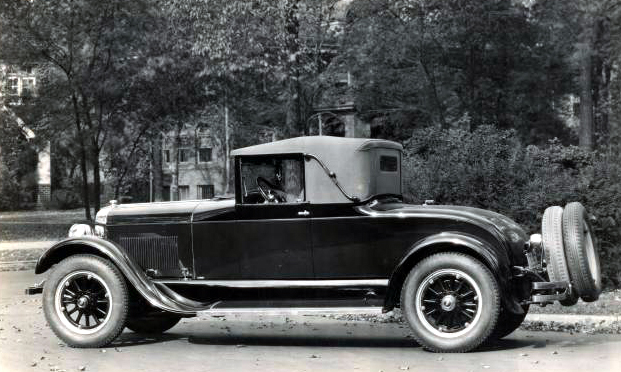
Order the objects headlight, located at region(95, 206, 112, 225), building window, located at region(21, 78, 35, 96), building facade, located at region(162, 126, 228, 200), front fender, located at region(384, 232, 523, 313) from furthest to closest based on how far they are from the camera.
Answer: building facade, located at region(162, 126, 228, 200) < building window, located at region(21, 78, 35, 96) < headlight, located at region(95, 206, 112, 225) < front fender, located at region(384, 232, 523, 313)

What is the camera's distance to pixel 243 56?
22.3 meters

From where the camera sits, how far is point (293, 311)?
7.44 metres

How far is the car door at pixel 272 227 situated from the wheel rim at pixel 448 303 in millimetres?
1084

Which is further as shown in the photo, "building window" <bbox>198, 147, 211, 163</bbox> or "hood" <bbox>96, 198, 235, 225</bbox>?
"building window" <bbox>198, 147, 211, 163</bbox>

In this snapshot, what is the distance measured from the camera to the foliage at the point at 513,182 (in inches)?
471

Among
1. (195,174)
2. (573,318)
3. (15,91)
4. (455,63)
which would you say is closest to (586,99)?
(455,63)

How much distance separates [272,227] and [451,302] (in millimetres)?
1782

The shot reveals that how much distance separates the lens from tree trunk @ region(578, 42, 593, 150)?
29.7 metres

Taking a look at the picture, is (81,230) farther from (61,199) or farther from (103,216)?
(61,199)

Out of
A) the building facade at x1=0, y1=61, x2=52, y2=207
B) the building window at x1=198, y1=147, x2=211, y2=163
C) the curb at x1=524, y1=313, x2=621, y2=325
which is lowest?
the curb at x1=524, y1=313, x2=621, y2=325

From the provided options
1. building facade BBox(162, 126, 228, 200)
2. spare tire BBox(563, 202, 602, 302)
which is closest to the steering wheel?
spare tire BBox(563, 202, 602, 302)

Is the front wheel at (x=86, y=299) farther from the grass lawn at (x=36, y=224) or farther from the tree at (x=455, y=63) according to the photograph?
the tree at (x=455, y=63)

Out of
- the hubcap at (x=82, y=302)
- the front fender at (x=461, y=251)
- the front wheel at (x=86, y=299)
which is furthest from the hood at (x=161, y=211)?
the front fender at (x=461, y=251)

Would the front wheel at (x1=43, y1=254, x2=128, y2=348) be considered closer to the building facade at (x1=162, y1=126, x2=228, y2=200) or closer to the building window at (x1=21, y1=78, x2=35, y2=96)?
the building window at (x1=21, y1=78, x2=35, y2=96)
